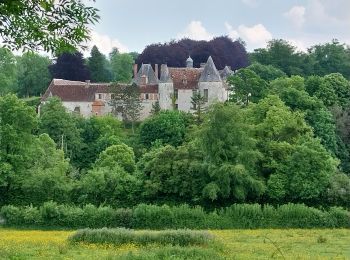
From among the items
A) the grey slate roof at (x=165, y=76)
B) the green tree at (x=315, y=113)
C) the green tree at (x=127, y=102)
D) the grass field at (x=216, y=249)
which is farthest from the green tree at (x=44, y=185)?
the grey slate roof at (x=165, y=76)

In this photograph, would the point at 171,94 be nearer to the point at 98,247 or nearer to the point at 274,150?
the point at 274,150

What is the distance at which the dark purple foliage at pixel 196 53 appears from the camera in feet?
329

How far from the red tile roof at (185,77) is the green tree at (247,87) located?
842cm

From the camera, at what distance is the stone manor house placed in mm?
80125

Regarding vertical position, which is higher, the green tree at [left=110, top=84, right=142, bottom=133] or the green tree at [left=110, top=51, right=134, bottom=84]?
the green tree at [left=110, top=51, right=134, bottom=84]

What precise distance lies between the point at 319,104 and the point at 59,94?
33636 mm

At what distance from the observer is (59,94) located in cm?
8194

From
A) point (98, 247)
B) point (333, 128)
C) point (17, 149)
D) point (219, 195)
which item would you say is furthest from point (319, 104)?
point (98, 247)

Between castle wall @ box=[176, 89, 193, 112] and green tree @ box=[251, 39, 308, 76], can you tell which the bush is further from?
green tree @ box=[251, 39, 308, 76]

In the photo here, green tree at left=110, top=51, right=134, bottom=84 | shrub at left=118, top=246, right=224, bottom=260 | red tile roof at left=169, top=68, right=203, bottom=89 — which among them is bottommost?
shrub at left=118, top=246, right=224, bottom=260

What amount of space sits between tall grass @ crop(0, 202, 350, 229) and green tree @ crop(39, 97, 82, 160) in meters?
21.6

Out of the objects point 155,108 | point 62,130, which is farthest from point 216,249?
point 155,108

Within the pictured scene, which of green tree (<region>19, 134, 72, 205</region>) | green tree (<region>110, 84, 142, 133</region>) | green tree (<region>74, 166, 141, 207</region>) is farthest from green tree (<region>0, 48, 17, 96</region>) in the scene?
green tree (<region>74, 166, 141, 207</region>)

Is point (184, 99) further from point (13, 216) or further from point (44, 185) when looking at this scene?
point (13, 216)
